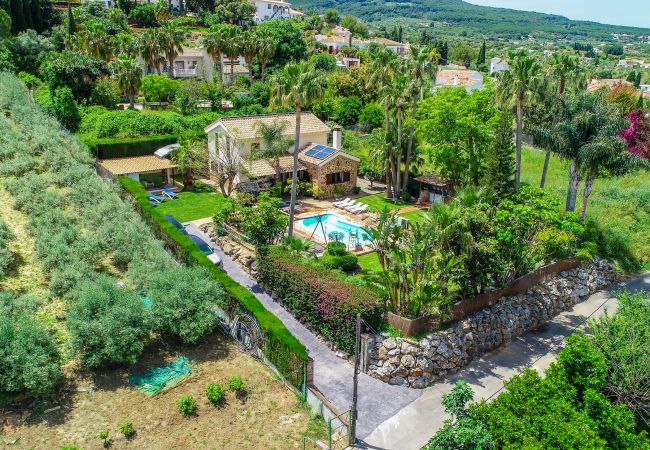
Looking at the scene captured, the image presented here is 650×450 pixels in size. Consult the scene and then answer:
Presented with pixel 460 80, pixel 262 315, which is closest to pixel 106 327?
pixel 262 315

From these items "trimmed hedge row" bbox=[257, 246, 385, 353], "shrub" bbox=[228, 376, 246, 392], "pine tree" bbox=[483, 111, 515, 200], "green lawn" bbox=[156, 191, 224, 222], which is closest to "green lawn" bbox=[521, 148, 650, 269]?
"pine tree" bbox=[483, 111, 515, 200]

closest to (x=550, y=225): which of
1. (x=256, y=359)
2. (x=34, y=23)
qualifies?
(x=256, y=359)

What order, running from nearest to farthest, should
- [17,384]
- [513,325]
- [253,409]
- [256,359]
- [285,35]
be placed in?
1. [17,384]
2. [253,409]
3. [256,359]
4. [513,325]
5. [285,35]

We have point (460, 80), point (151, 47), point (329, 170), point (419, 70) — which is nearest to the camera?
point (419, 70)

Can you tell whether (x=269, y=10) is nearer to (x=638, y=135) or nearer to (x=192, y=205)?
(x=638, y=135)

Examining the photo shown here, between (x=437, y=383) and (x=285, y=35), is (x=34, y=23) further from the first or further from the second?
(x=437, y=383)
